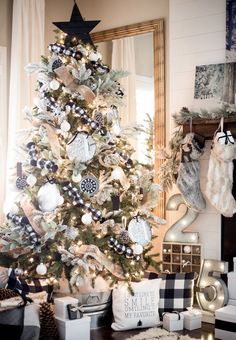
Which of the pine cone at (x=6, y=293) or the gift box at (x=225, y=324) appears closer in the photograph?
the pine cone at (x=6, y=293)

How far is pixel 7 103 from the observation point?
14.8 ft

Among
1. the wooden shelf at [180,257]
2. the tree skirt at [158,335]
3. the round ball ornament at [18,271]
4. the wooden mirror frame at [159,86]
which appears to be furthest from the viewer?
the wooden mirror frame at [159,86]

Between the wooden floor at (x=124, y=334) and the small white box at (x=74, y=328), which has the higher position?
the small white box at (x=74, y=328)

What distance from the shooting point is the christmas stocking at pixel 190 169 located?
373 cm

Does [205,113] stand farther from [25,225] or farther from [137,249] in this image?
[25,225]

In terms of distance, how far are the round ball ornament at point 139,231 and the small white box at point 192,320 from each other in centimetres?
56

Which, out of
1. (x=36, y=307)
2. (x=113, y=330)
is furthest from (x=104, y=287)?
(x=36, y=307)

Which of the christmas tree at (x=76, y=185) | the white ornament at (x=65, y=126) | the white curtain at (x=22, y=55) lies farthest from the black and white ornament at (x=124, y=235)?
the white curtain at (x=22, y=55)

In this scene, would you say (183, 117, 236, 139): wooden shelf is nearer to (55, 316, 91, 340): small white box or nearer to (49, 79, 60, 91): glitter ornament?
(49, 79, 60, 91): glitter ornament

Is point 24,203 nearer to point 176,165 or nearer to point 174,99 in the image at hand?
point 176,165

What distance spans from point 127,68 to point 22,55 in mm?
919

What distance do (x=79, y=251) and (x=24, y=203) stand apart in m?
0.48

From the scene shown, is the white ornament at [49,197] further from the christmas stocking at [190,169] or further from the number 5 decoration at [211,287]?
the number 5 decoration at [211,287]

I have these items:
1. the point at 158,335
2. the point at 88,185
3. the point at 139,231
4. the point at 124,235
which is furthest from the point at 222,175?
the point at 158,335
